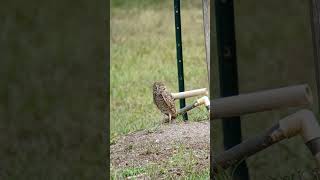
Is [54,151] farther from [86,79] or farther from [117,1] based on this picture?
[117,1]

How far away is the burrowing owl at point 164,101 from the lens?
3.95 meters

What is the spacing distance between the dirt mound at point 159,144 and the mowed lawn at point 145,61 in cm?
10

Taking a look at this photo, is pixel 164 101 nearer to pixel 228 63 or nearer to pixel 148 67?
pixel 228 63

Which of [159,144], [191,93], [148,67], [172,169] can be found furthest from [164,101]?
[148,67]

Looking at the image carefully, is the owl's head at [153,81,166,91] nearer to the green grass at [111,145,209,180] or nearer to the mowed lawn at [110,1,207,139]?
the mowed lawn at [110,1,207,139]

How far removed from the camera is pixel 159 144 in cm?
364

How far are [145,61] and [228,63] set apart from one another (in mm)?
2426

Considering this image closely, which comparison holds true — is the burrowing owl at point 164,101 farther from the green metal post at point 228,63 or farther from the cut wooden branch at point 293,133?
the cut wooden branch at point 293,133

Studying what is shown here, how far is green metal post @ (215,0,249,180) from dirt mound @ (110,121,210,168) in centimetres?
48

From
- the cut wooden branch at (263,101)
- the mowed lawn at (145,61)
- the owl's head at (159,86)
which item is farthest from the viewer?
the mowed lawn at (145,61)

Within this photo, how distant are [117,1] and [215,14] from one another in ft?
14.2

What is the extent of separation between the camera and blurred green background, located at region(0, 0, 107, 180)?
2896 millimetres

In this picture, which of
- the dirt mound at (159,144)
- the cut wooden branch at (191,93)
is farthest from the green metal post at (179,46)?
the dirt mound at (159,144)

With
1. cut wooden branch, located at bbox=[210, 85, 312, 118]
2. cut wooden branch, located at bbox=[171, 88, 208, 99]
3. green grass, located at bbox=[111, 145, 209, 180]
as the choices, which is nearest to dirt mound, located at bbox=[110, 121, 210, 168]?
green grass, located at bbox=[111, 145, 209, 180]
